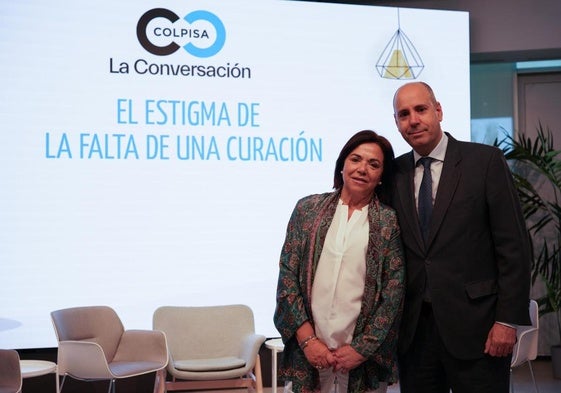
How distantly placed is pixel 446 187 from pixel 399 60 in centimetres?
412

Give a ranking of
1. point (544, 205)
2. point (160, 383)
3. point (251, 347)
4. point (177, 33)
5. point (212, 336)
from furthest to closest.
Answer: point (544, 205) → point (177, 33) → point (212, 336) → point (251, 347) → point (160, 383)

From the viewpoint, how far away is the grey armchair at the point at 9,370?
4.09 meters

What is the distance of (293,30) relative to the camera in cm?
622

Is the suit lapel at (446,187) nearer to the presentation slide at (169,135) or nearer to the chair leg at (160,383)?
the chair leg at (160,383)

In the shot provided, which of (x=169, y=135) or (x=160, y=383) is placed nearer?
(x=160, y=383)

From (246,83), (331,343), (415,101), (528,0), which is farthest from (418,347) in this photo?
(528,0)

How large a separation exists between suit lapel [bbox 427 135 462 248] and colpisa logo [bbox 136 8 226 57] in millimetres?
3775

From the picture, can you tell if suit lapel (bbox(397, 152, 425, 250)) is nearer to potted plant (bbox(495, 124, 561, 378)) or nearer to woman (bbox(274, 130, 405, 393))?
woman (bbox(274, 130, 405, 393))

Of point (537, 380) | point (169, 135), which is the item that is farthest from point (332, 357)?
point (537, 380)

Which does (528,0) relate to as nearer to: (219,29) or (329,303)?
(219,29)

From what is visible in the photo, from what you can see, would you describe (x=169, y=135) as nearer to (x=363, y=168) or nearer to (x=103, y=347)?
(x=103, y=347)

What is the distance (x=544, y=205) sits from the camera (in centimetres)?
677

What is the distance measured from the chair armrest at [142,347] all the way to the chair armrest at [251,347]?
57cm

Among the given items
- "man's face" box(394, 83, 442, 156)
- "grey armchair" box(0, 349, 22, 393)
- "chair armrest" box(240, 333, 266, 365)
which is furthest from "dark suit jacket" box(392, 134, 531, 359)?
"chair armrest" box(240, 333, 266, 365)
